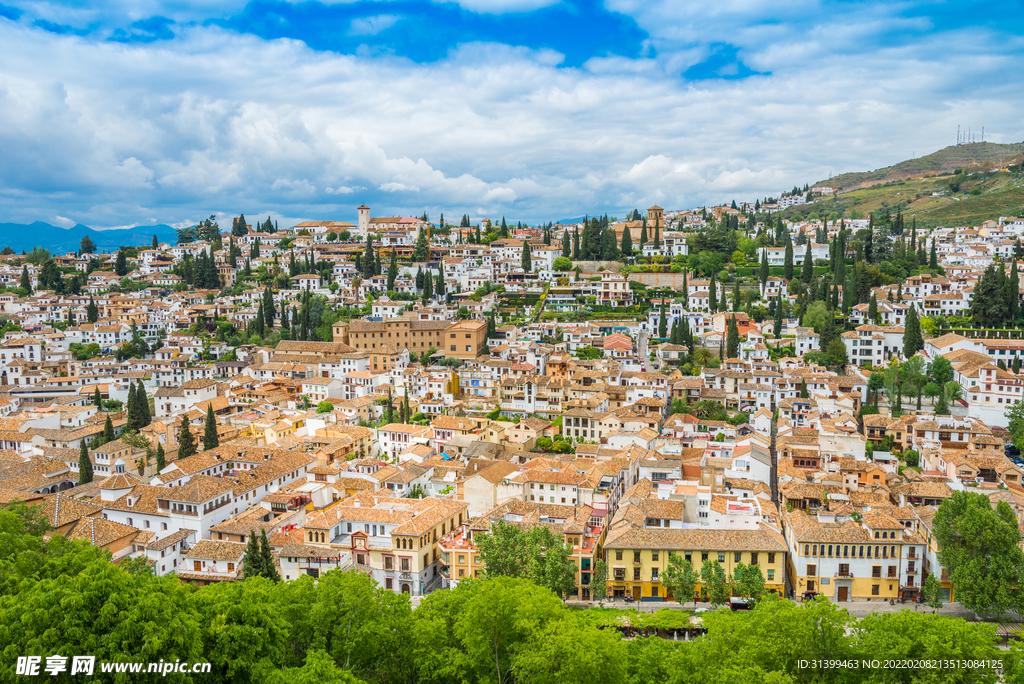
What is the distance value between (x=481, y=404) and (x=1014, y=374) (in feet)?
111

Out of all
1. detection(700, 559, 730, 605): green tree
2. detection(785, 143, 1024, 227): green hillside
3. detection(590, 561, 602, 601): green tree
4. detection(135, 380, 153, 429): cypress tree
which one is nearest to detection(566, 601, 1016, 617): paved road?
detection(590, 561, 602, 601): green tree

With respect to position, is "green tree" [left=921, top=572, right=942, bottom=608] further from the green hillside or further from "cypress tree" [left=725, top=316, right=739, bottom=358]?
the green hillside

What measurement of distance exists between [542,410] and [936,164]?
148m

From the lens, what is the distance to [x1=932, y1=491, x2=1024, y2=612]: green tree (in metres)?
23.3

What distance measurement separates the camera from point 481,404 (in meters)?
48.4

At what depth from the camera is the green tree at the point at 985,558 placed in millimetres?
23281

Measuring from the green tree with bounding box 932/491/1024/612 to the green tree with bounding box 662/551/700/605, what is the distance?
8.79 meters

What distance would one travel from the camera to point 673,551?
89.2ft

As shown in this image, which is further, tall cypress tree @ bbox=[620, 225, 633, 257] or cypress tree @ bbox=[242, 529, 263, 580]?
tall cypress tree @ bbox=[620, 225, 633, 257]

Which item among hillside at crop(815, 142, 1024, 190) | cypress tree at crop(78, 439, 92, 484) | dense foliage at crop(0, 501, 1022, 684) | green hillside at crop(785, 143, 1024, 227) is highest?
hillside at crop(815, 142, 1024, 190)

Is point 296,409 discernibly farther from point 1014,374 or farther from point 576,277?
point 1014,374

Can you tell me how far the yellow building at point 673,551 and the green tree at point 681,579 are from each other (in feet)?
1.78

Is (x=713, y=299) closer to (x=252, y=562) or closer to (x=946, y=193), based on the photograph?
(x=252, y=562)

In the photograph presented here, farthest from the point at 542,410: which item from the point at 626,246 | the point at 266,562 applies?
the point at 626,246
